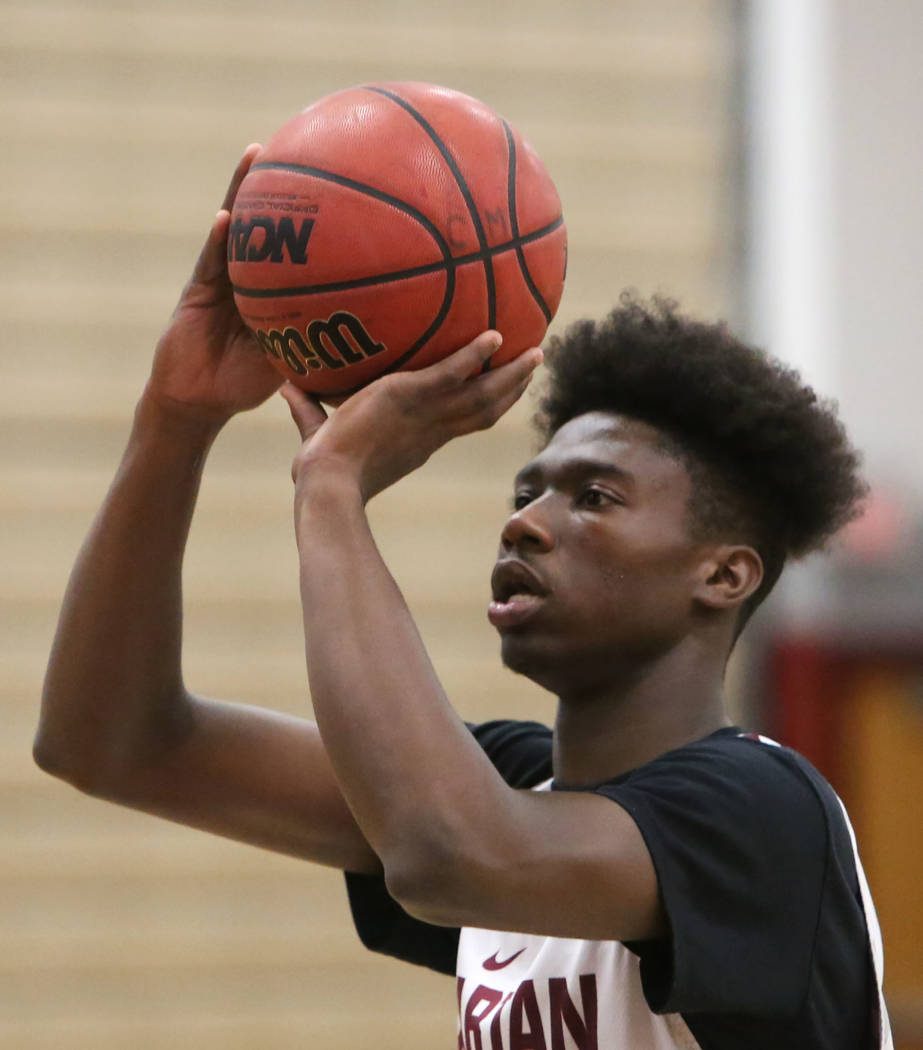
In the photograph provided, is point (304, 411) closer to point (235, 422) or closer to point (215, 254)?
point (215, 254)

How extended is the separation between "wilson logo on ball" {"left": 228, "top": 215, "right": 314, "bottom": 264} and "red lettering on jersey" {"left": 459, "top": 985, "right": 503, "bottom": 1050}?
1.20 meters

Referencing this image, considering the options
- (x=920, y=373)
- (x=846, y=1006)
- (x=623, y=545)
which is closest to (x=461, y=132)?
(x=623, y=545)

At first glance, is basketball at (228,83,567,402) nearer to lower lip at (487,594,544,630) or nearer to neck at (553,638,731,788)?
lower lip at (487,594,544,630)

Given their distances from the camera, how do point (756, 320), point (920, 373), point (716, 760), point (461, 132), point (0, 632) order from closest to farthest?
point (716, 760), point (461, 132), point (0, 632), point (756, 320), point (920, 373)

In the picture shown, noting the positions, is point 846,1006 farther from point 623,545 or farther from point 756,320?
point 756,320

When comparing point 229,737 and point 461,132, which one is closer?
point 461,132

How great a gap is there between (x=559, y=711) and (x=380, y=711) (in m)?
0.64

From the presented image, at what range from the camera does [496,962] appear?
110 inches

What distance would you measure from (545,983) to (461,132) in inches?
52.2

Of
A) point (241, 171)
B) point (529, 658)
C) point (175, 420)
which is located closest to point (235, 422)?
point (175, 420)

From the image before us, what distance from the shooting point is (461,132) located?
8.55ft

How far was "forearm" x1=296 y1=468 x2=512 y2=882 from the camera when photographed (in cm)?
219

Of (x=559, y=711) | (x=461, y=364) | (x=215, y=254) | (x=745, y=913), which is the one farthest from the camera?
(x=215, y=254)

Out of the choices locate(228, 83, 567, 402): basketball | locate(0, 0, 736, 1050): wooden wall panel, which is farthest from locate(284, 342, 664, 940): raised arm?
locate(0, 0, 736, 1050): wooden wall panel
